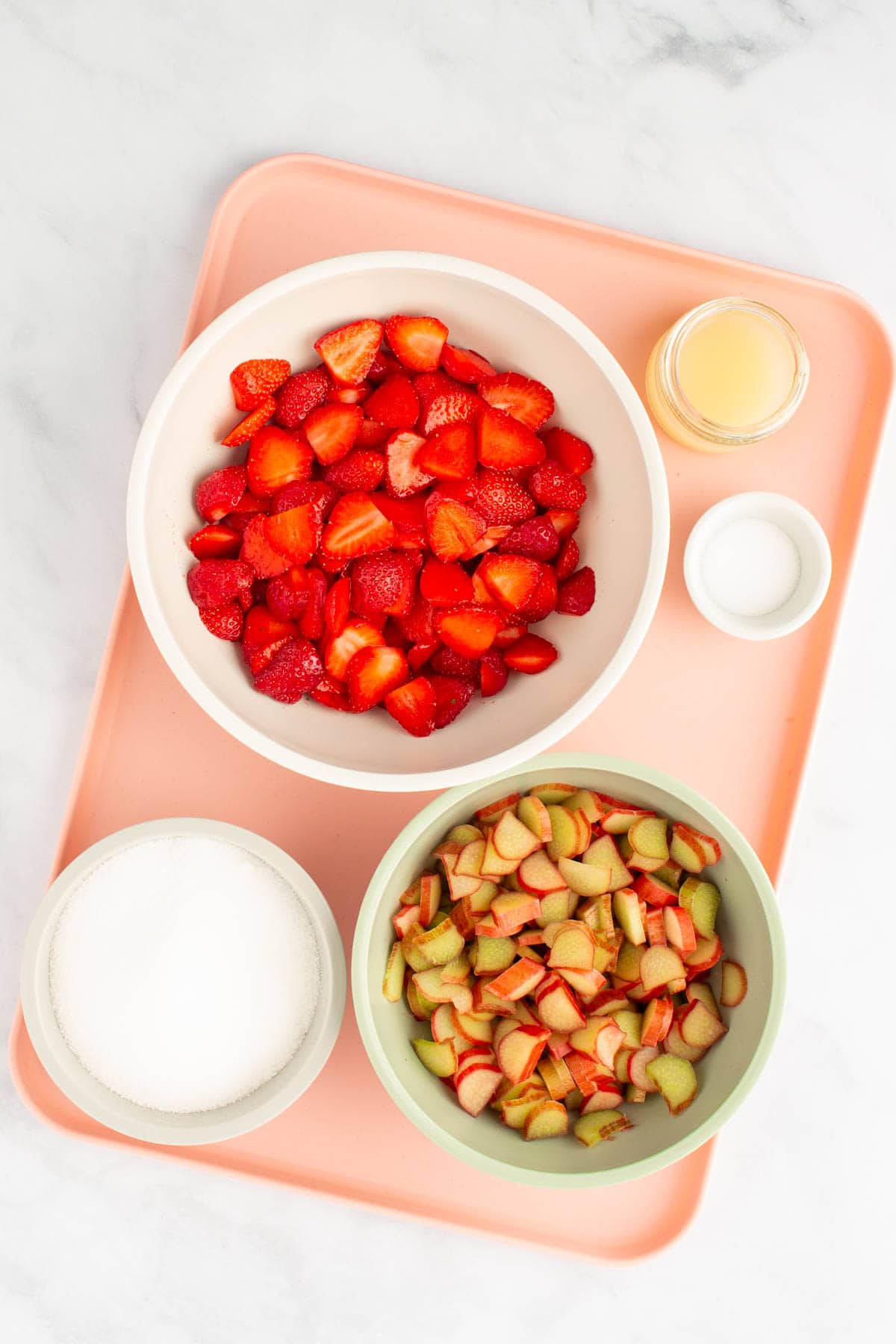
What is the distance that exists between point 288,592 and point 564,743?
36 cm

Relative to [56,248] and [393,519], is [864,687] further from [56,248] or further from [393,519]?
[56,248]

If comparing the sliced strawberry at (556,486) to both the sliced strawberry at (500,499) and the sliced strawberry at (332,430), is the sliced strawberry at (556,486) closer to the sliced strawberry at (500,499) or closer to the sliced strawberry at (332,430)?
the sliced strawberry at (500,499)

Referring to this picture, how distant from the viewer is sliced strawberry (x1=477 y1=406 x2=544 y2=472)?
1.02 meters

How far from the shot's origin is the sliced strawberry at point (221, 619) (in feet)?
3.35

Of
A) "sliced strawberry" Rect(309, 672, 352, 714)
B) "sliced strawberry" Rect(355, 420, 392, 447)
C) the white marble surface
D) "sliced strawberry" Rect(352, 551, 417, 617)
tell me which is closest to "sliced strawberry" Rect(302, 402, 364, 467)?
"sliced strawberry" Rect(355, 420, 392, 447)

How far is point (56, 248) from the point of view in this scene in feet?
4.15

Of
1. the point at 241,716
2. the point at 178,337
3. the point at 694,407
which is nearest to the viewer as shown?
the point at 241,716

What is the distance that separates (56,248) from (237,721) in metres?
0.70

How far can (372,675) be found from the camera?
40.5 inches

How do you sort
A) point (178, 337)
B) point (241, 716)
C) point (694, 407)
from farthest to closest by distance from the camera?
point (178, 337)
point (694, 407)
point (241, 716)

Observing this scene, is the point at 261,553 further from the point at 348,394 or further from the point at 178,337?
the point at 178,337

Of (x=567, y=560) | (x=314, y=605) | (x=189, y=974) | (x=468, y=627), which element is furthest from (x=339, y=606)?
(x=189, y=974)

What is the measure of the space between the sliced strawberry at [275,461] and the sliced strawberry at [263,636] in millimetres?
125

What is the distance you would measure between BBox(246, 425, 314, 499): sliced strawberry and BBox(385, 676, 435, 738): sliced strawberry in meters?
0.24
